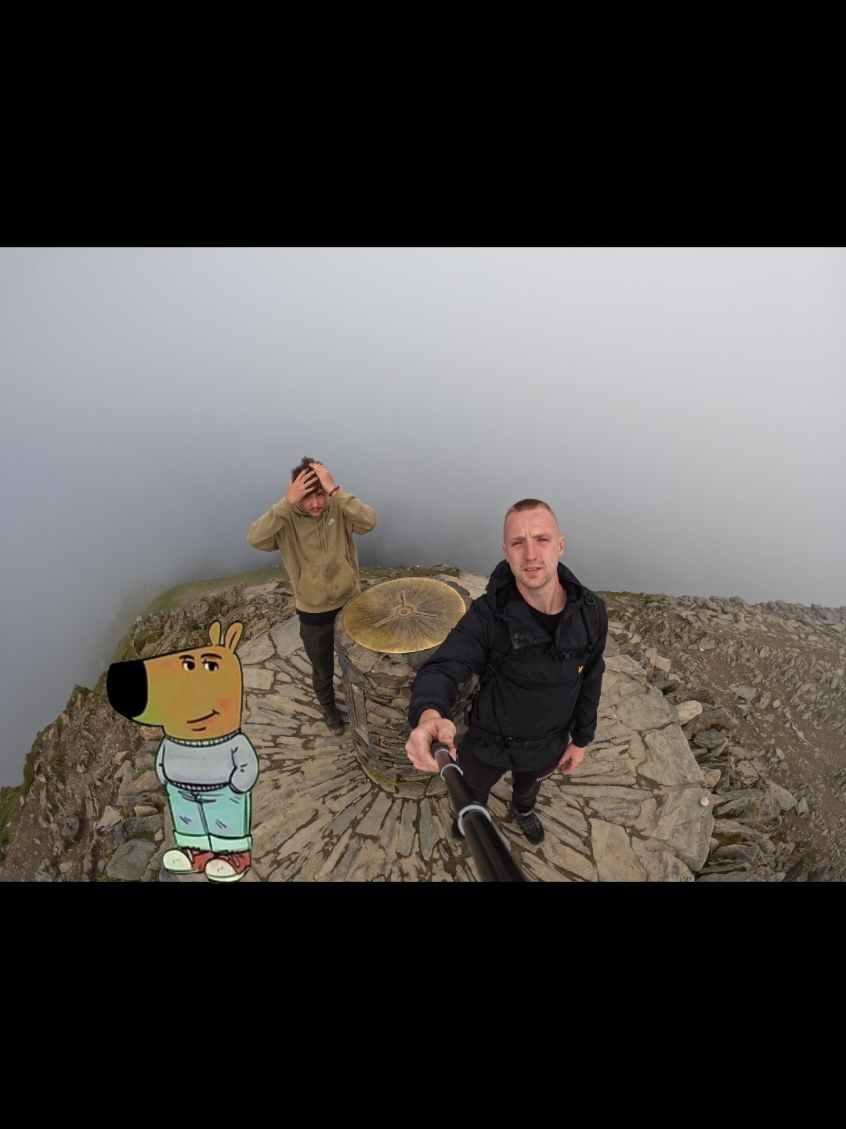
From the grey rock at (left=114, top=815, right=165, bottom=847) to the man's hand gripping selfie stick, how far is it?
12.8ft

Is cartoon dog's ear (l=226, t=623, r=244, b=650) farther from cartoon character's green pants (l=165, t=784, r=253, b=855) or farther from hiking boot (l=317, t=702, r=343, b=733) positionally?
hiking boot (l=317, t=702, r=343, b=733)

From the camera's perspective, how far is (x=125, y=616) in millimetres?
6945

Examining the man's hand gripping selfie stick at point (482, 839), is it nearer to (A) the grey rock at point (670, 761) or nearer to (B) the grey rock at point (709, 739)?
(A) the grey rock at point (670, 761)

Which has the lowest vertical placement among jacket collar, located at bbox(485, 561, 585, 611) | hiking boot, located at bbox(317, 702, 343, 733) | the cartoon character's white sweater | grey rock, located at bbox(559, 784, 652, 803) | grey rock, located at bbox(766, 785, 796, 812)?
grey rock, located at bbox(766, 785, 796, 812)

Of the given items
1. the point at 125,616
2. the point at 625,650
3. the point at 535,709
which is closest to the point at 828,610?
the point at 625,650

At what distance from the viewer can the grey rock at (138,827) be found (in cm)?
444

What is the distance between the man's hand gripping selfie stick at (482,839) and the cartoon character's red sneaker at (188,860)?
6.04 ft

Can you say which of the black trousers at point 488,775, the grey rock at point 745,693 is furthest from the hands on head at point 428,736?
the grey rock at point 745,693

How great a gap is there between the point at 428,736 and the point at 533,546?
1.20 metres

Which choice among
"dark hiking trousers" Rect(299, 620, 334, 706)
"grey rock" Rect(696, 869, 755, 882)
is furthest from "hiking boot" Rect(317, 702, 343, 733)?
"grey rock" Rect(696, 869, 755, 882)

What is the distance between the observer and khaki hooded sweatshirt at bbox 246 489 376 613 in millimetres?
3941

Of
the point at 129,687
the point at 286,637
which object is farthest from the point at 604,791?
the point at 286,637

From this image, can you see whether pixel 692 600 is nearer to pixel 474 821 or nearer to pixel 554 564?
pixel 554 564

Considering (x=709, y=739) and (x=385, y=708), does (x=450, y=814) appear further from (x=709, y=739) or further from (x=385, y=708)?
(x=709, y=739)
